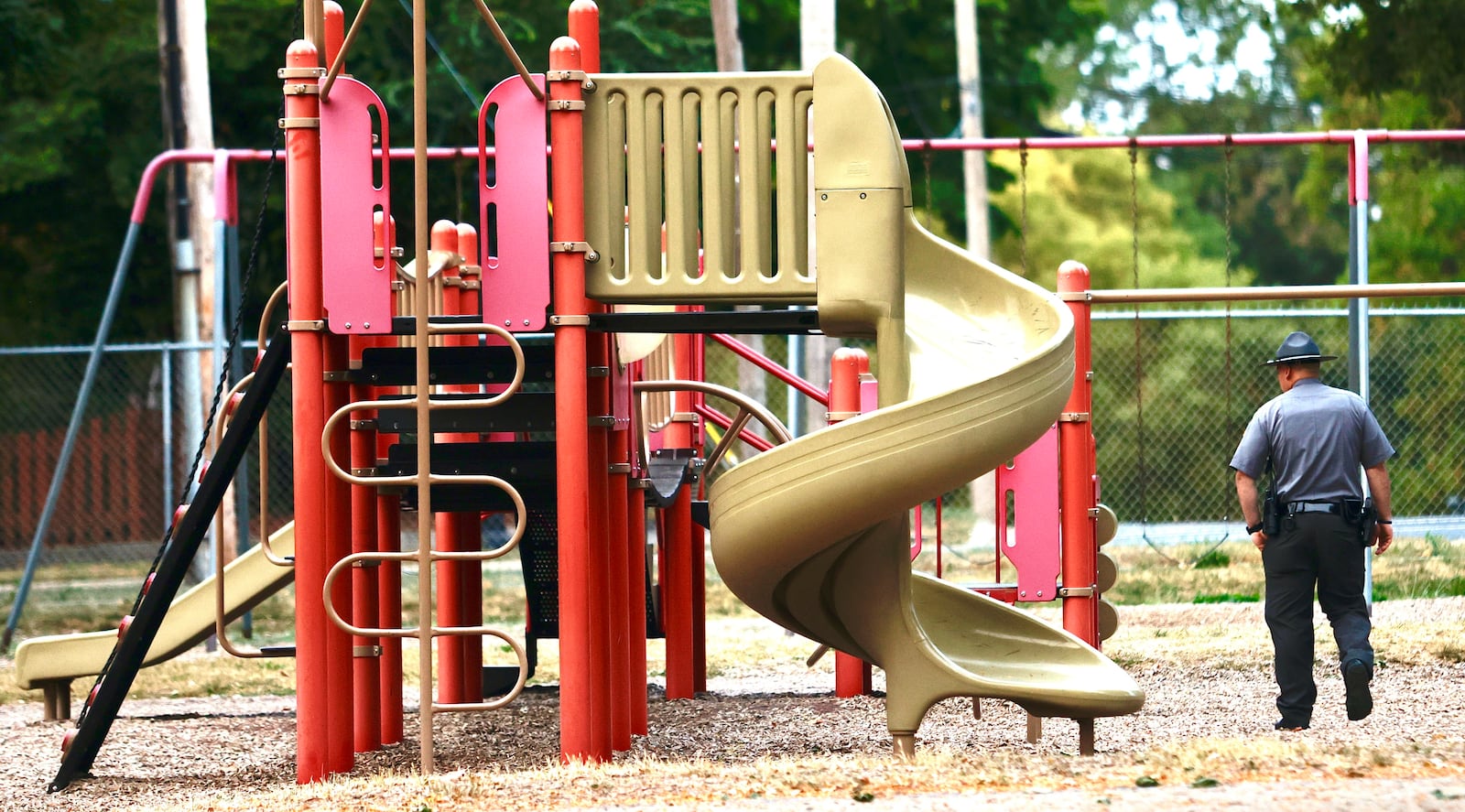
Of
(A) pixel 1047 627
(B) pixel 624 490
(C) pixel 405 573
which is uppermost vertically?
(B) pixel 624 490

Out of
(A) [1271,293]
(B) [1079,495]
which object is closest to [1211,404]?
(A) [1271,293]

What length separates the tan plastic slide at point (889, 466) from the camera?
5836mm

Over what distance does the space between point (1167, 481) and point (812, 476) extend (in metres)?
13.5

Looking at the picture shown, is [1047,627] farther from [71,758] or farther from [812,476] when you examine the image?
[71,758]

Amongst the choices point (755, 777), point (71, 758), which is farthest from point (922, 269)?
point (71, 758)

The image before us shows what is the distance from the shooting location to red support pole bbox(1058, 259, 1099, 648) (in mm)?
7410

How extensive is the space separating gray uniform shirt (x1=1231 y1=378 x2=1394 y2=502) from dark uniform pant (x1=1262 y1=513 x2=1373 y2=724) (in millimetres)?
127

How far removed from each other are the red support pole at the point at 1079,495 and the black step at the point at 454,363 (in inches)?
87.6

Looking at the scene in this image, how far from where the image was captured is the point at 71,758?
6.83 metres

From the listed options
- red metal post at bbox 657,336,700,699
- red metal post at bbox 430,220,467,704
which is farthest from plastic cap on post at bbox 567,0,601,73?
red metal post at bbox 657,336,700,699

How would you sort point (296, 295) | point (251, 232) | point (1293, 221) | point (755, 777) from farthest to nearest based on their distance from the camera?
point (1293, 221)
point (251, 232)
point (296, 295)
point (755, 777)

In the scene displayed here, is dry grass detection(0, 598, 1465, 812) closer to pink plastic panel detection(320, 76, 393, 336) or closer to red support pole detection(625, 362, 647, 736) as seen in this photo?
red support pole detection(625, 362, 647, 736)

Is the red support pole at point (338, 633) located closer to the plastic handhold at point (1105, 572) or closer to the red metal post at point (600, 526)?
the red metal post at point (600, 526)

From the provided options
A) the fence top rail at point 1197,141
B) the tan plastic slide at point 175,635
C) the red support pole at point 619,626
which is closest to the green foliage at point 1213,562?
the fence top rail at point 1197,141
